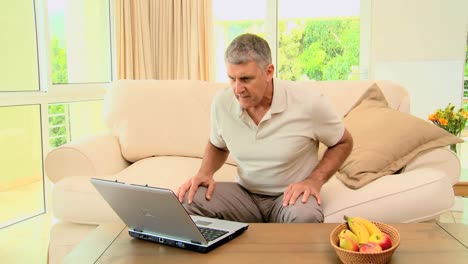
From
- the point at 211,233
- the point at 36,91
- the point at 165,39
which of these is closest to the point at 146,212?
the point at 211,233

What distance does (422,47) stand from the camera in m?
3.80

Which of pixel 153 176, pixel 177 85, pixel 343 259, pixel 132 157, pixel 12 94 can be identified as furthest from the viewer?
pixel 12 94

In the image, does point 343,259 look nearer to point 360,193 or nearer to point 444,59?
point 360,193

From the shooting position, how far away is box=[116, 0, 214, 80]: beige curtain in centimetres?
388

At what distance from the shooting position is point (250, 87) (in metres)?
1.57

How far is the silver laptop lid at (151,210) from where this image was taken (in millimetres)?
1163

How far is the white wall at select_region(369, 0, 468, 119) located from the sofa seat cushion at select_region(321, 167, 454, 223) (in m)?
2.32

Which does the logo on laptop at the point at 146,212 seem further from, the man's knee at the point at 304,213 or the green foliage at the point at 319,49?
the green foliage at the point at 319,49

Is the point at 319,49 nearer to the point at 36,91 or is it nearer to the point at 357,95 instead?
the point at 357,95

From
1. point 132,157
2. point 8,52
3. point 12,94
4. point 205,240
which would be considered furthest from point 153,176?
point 8,52

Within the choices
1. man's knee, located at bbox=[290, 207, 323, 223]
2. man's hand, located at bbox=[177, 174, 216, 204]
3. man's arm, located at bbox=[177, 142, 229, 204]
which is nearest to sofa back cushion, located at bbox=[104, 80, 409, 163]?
man's arm, located at bbox=[177, 142, 229, 204]

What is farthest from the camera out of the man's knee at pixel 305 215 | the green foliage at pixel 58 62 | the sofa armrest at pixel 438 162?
the green foliage at pixel 58 62

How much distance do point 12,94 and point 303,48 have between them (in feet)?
8.25

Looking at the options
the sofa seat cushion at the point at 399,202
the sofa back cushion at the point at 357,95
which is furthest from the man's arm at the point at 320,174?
the sofa back cushion at the point at 357,95
